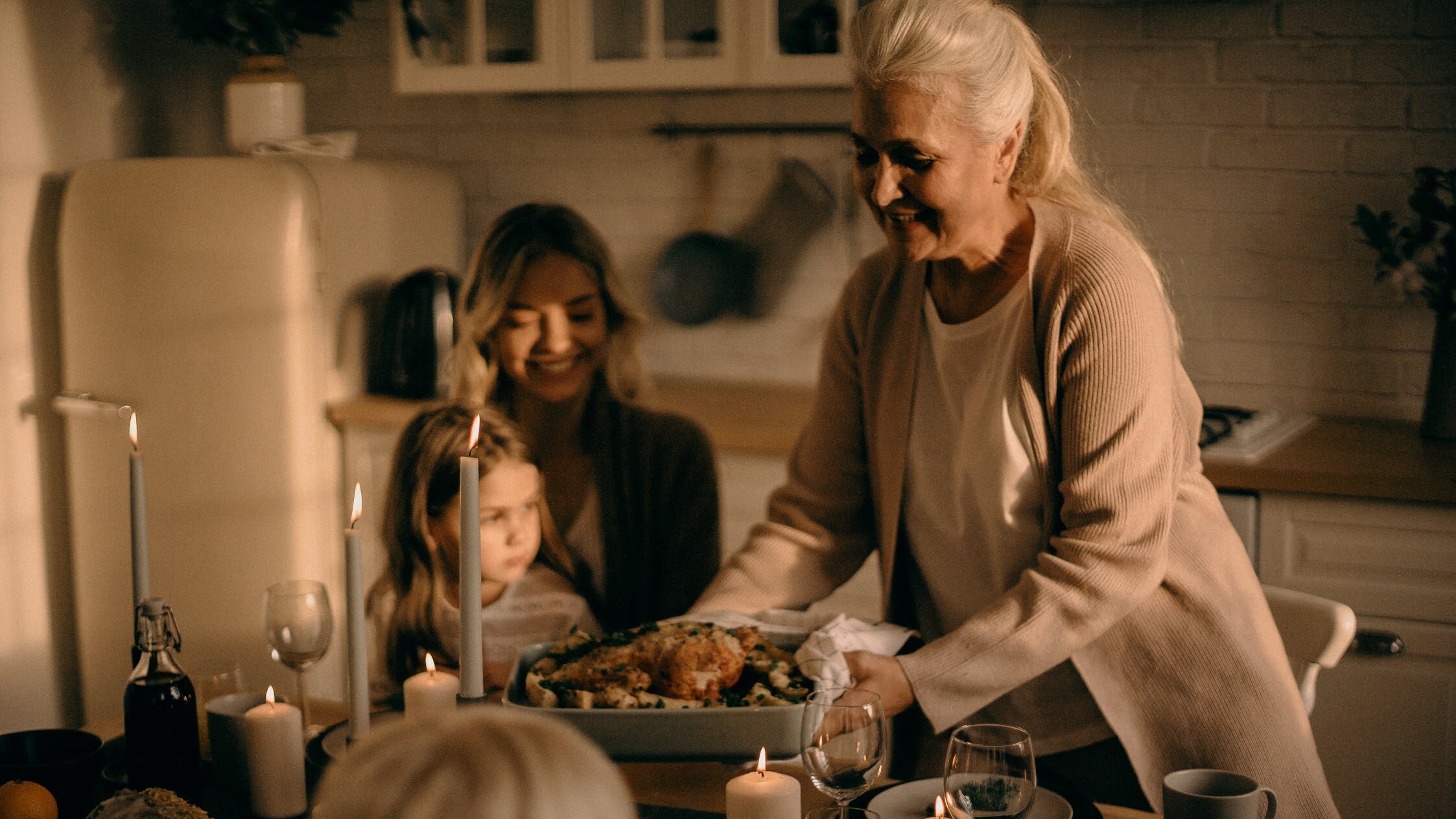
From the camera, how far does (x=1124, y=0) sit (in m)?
2.56

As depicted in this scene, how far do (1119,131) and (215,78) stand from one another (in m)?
2.10

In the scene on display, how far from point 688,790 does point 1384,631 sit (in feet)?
4.62

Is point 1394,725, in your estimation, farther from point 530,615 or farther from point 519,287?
point 519,287

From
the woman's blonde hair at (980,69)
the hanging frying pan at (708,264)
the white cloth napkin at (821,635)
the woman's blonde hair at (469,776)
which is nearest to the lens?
the woman's blonde hair at (469,776)

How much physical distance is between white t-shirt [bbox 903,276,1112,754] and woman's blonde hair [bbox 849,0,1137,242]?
0.53 feet

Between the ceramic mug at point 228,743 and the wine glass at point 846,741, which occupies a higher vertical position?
the wine glass at point 846,741

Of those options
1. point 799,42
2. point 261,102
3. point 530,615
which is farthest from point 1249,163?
point 261,102

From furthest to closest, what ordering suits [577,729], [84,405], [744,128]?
[744,128], [84,405], [577,729]

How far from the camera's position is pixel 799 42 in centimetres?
250

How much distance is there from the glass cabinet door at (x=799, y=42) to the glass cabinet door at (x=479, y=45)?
423mm

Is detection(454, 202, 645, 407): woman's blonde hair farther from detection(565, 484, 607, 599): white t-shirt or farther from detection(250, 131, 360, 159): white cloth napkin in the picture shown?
detection(250, 131, 360, 159): white cloth napkin

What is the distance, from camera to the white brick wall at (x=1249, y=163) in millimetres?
2422

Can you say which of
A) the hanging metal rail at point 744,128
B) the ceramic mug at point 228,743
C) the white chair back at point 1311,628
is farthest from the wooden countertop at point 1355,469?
the ceramic mug at point 228,743

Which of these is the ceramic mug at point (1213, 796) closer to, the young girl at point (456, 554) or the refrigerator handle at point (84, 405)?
the young girl at point (456, 554)
